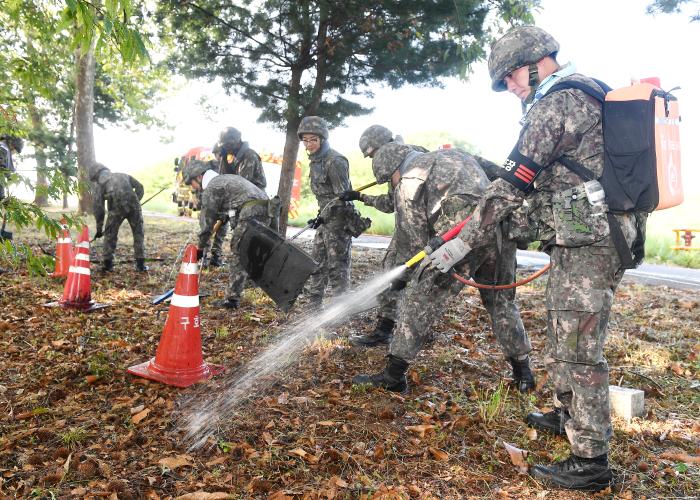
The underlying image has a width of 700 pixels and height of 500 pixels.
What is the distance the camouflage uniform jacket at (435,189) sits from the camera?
3.87 metres

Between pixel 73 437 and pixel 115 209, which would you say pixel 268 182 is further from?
pixel 73 437

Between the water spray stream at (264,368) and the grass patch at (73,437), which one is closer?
the grass patch at (73,437)

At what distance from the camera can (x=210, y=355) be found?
4629 millimetres

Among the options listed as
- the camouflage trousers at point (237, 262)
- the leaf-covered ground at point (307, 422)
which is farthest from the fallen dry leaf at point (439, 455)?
the camouflage trousers at point (237, 262)

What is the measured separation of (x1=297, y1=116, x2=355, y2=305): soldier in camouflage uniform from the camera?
612 cm

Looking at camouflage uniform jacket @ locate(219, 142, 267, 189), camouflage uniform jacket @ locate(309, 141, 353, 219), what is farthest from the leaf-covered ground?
camouflage uniform jacket @ locate(219, 142, 267, 189)

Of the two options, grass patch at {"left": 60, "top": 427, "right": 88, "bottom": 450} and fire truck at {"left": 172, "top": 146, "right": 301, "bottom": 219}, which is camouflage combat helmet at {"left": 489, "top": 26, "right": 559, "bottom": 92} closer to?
grass patch at {"left": 60, "top": 427, "right": 88, "bottom": 450}

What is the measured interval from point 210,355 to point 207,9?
643 cm

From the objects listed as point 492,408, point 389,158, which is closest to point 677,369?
point 492,408

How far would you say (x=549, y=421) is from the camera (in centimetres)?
336

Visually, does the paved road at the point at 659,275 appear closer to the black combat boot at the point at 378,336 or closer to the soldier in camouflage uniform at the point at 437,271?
the black combat boot at the point at 378,336

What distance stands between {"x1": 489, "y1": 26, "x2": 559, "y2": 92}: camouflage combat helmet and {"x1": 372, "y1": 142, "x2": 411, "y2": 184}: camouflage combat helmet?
1435 mm

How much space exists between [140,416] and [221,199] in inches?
144

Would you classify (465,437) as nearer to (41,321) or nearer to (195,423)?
(195,423)
